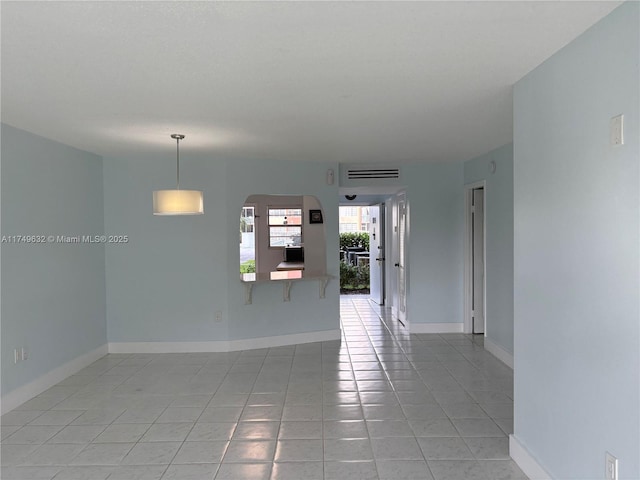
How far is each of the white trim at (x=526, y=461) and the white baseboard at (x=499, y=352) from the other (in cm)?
207

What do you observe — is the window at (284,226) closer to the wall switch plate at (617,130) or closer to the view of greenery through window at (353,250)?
the view of greenery through window at (353,250)

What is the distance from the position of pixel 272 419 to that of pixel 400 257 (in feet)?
13.9

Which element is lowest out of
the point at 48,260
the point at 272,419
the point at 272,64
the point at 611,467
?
the point at 272,419

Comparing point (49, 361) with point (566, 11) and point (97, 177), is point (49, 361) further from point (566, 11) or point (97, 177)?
point (566, 11)

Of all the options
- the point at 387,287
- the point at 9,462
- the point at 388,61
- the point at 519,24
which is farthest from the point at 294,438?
the point at 387,287

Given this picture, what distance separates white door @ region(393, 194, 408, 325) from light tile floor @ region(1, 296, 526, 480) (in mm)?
1616

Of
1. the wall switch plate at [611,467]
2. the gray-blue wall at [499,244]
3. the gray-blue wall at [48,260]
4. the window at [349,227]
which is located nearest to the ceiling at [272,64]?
the gray-blue wall at [48,260]

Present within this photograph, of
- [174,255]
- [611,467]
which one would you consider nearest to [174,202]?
[174,255]

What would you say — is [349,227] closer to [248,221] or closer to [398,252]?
[248,221]

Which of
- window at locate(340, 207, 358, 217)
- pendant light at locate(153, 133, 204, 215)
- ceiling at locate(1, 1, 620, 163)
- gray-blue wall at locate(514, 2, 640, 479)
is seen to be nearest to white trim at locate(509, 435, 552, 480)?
gray-blue wall at locate(514, 2, 640, 479)

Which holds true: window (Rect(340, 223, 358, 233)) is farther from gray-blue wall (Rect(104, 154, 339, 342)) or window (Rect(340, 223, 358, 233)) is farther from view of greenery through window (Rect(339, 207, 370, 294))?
Answer: gray-blue wall (Rect(104, 154, 339, 342))

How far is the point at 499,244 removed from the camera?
5.20m

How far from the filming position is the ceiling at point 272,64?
73.8 inches

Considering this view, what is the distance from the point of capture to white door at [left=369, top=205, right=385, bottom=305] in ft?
28.7
